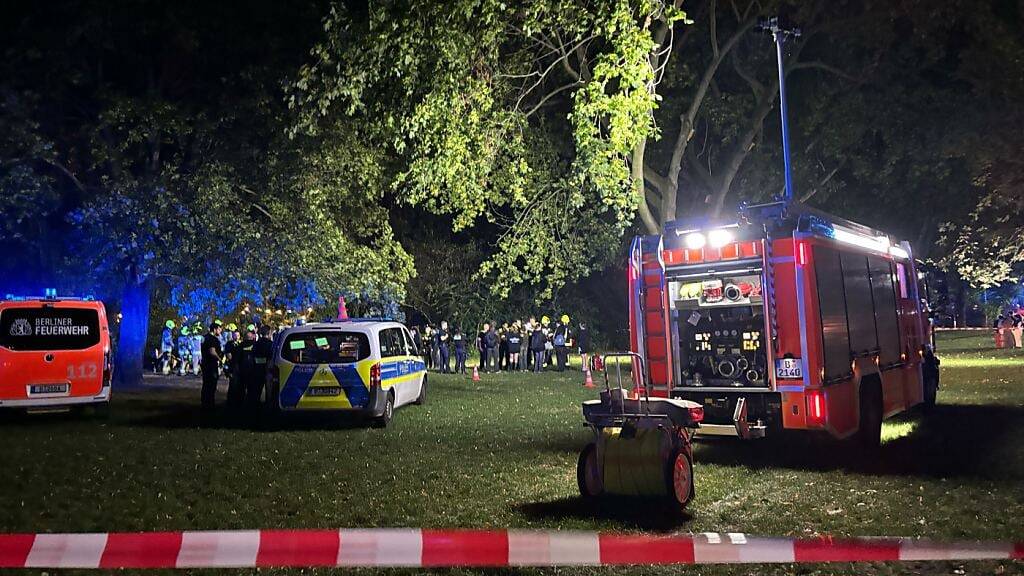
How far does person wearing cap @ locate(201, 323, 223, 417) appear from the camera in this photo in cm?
1806

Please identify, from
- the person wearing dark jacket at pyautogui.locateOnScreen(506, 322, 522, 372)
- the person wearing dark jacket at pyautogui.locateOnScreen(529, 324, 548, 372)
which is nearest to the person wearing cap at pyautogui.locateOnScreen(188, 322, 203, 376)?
the person wearing dark jacket at pyautogui.locateOnScreen(506, 322, 522, 372)

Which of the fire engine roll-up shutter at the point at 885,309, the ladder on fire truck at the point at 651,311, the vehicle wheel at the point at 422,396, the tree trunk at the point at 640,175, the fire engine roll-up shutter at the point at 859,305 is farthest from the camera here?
the vehicle wheel at the point at 422,396

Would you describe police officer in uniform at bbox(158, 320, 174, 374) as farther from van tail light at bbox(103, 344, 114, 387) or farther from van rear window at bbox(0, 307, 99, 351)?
van rear window at bbox(0, 307, 99, 351)

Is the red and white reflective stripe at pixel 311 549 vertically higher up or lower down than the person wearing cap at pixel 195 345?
lower down

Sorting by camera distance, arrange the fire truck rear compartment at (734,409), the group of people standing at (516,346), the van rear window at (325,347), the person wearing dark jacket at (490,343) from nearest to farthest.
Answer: the fire truck rear compartment at (734,409) → the van rear window at (325,347) → the group of people standing at (516,346) → the person wearing dark jacket at (490,343)

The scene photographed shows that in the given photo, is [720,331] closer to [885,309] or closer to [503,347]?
[885,309]

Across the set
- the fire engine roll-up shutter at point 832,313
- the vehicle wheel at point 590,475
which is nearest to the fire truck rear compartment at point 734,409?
the fire engine roll-up shutter at point 832,313

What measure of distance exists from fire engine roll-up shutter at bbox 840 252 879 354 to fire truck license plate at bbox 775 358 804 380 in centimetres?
132

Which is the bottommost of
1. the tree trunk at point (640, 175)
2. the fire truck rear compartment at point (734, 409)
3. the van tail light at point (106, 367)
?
the fire truck rear compartment at point (734, 409)

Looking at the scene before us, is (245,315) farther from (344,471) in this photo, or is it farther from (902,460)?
(902,460)

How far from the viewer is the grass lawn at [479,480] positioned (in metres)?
7.94

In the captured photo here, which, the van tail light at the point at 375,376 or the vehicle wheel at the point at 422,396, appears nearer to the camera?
the van tail light at the point at 375,376

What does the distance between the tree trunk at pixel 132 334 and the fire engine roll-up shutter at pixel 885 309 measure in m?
18.2

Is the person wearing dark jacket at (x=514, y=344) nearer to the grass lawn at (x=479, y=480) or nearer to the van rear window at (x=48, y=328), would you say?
the grass lawn at (x=479, y=480)
